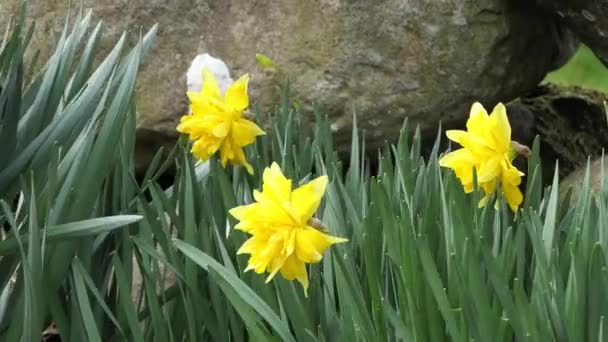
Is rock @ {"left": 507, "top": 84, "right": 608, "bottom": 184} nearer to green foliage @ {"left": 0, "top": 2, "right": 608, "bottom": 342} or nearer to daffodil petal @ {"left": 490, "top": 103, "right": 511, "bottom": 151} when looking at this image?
green foliage @ {"left": 0, "top": 2, "right": 608, "bottom": 342}

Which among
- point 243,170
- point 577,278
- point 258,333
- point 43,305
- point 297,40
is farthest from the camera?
point 297,40

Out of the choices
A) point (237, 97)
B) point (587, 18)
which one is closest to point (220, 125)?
point (237, 97)

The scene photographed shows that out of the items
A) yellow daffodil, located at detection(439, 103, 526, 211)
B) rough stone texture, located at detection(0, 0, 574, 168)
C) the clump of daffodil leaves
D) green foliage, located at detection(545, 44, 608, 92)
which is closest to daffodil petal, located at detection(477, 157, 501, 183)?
yellow daffodil, located at detection(439, 103, 526, 211)

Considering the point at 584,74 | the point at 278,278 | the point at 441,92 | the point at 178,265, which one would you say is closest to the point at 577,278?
the point at 278,278

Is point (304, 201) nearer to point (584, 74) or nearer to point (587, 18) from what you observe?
point (587, 18)

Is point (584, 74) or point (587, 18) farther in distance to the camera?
point (584, 74)

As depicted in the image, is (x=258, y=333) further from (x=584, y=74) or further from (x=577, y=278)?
(x=584, y=74)

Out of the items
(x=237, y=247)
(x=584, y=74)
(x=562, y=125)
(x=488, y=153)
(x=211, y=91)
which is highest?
(x=211, y=91)
